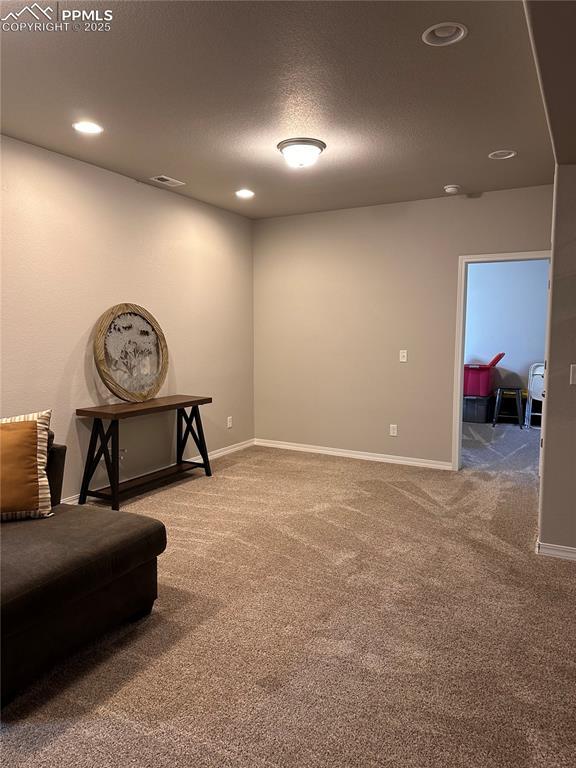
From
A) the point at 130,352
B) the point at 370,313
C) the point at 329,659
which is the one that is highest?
the point at 370,313

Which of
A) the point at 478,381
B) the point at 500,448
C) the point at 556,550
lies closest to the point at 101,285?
the point at 556,550

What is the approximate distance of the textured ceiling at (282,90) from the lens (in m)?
2.11

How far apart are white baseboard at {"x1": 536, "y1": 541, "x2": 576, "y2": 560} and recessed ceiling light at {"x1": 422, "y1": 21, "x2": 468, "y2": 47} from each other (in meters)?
2.70

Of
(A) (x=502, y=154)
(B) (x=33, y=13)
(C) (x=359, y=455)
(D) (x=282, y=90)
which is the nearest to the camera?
(B) (x=33, y=13)

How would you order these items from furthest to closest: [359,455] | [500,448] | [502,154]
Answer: [500,448]
[359,455]
[502,154]

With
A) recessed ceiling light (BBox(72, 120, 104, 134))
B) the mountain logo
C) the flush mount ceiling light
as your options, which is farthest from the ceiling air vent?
the mountain logo

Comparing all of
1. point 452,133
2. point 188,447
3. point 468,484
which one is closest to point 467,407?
point 468,484

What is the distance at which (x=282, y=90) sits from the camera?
2693 millimetres

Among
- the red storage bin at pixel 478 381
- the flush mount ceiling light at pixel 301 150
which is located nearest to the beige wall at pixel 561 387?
the flush mount ceiling light at pixel 301 150

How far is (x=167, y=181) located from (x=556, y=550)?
391 centimetres

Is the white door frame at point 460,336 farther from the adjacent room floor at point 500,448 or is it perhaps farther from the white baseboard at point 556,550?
the white baseboard at point 556,550

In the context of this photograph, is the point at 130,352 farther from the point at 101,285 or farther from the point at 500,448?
the point at 500,448

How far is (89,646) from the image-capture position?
222cm

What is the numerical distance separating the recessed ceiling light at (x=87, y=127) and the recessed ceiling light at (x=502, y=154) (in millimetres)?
2592
